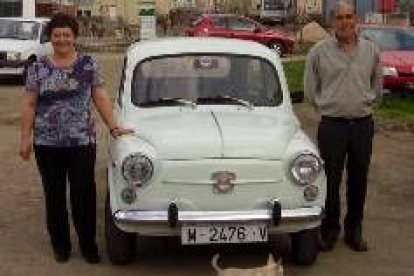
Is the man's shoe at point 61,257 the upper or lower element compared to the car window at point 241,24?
lower

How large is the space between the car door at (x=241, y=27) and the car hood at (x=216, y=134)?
3106cm

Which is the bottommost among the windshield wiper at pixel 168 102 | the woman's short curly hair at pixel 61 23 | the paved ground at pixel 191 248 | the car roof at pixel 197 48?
the paved ground at pixel 191 248

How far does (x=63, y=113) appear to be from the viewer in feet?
24.0

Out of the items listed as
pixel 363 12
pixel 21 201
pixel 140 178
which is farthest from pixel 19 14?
pixel 140 178

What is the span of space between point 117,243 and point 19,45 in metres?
17.1

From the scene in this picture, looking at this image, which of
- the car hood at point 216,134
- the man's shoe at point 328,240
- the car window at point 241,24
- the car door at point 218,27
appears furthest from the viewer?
the car window at point 241,24

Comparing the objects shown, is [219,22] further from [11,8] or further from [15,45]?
[15,45]

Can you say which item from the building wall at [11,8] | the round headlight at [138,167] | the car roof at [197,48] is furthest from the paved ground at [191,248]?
the building wall at [11,8]

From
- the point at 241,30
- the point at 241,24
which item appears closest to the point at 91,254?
the point at 241,30

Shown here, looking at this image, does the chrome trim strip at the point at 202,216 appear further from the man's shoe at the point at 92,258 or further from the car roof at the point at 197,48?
the car roof at the point at 197,48

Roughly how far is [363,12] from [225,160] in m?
43.3

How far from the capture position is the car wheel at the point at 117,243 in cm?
745

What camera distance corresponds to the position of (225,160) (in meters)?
7.16

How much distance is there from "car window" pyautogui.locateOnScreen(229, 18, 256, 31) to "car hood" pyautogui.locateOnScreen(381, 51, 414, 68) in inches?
Answer: 771
